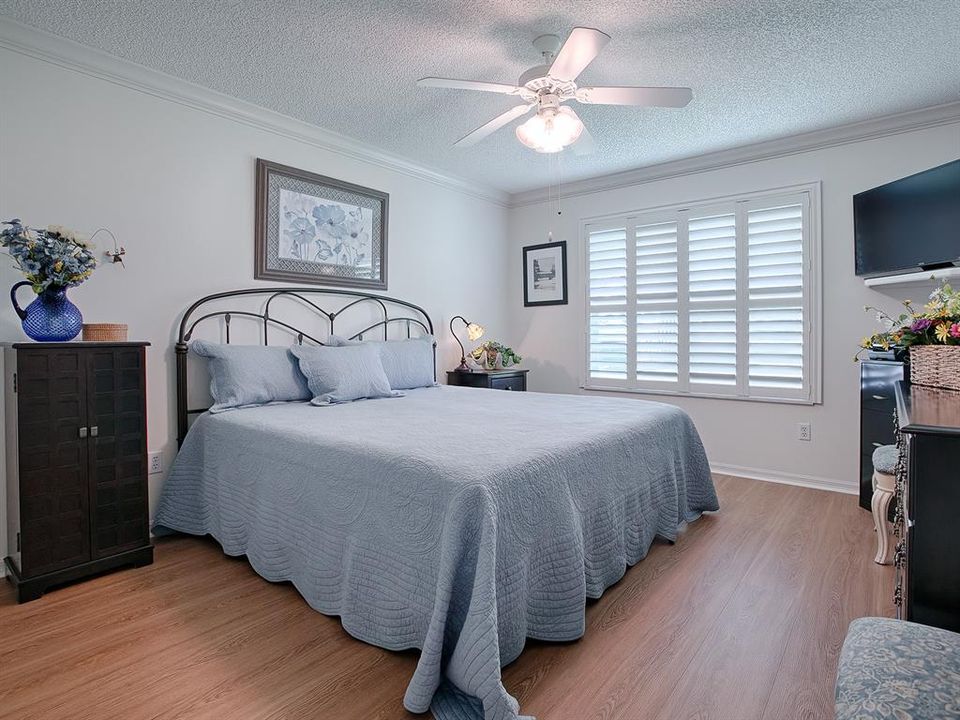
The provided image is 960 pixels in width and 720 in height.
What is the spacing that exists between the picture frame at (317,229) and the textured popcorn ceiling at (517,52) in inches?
16.6

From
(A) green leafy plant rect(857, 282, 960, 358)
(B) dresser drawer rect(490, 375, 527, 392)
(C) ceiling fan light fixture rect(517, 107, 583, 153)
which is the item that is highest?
(C) ceiling fan light fixture rect(517, 107, 583, 153)

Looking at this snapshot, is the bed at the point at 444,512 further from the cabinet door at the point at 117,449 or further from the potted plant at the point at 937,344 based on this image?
the potted plant at the point at 937,344

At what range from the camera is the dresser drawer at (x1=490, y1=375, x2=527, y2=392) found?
180 inches

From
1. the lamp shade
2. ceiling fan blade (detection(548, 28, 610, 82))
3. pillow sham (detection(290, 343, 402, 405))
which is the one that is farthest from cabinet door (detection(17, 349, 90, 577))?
the lamp shade

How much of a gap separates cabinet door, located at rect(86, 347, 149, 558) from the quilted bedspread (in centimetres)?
31

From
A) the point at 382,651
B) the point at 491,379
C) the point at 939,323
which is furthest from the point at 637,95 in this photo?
the point at 491,379

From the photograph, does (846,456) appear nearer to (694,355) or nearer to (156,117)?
(694,355)

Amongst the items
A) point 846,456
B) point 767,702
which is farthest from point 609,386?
point 767,702

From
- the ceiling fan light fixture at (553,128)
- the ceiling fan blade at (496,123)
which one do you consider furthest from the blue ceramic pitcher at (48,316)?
the ceiling fan light fixture at (553,128)

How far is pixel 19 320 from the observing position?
2.47 metres

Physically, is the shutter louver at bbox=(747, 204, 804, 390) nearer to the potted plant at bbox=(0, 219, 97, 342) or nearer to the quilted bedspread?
the quilted bedspread

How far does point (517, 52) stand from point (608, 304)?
2.60 metres

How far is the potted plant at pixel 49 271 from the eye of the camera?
7.35 ft

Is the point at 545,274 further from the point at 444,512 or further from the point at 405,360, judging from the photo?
the point at 444,512
